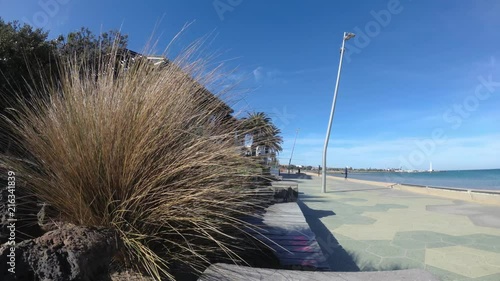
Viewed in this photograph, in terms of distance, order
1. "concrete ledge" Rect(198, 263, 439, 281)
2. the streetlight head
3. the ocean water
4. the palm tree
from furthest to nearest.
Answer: the ocean water, the streetlight head, the palm tree, "concrete ledge" Rect(198, 263, 439, 281)

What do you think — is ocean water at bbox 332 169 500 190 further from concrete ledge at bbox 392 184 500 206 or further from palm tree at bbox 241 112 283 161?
palm tree at bbox 241 112 283 161

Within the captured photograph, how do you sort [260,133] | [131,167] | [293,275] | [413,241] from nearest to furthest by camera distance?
[131,167]
[293,275]
[260,133]
[413,241]

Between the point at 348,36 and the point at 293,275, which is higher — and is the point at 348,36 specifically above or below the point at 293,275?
above

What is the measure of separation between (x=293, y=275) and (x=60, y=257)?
117cm

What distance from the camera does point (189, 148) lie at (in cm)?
166

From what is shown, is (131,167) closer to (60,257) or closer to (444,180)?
(60,257)

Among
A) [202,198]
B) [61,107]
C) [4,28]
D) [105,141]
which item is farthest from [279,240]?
[4,28]

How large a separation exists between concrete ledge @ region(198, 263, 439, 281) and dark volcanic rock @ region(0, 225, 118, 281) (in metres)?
0.55

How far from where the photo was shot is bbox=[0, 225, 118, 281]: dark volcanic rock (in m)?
1.12

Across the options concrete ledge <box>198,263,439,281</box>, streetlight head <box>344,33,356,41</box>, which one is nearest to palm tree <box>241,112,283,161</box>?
concrete ledge <box>198,263,439,281</box>

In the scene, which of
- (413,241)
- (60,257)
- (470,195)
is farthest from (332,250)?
(470,195)

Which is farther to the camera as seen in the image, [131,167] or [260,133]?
[260,133]

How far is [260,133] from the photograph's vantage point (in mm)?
2420

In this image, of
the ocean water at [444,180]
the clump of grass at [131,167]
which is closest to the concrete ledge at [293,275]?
the clump of grass at [131,167]
